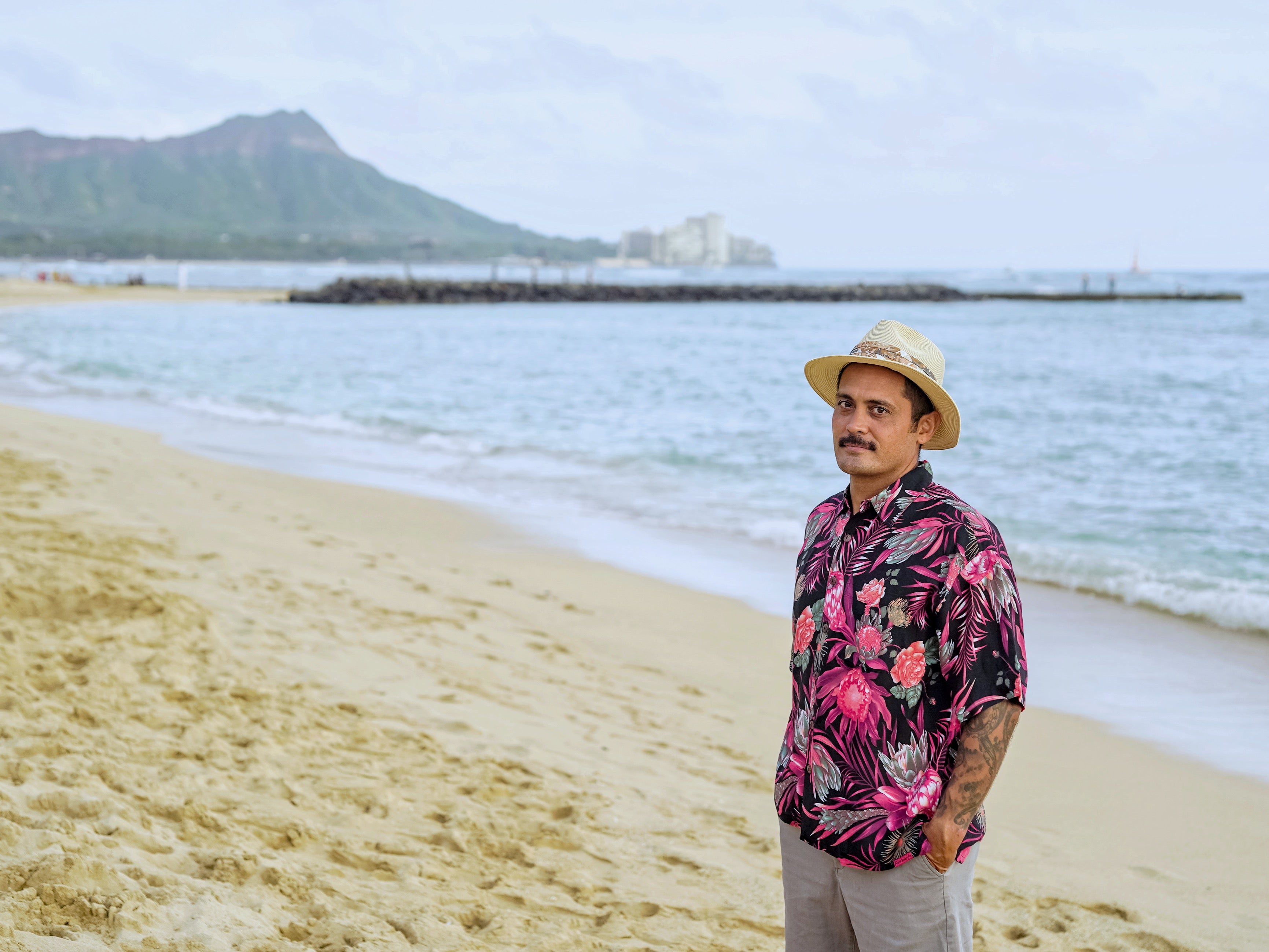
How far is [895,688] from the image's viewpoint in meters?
1.75

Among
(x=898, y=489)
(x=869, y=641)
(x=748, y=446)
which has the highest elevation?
(x=898, y=489)

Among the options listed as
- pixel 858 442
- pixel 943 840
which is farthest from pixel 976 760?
pixel 858 442

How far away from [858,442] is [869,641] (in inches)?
14.0

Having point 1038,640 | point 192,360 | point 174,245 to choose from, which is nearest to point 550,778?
point 1038,640

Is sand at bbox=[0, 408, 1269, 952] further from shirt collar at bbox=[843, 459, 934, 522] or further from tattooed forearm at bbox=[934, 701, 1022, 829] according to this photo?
shirt collar at bbox=[843, 459, 934, 522]

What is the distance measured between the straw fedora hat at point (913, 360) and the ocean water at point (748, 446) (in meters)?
3.50

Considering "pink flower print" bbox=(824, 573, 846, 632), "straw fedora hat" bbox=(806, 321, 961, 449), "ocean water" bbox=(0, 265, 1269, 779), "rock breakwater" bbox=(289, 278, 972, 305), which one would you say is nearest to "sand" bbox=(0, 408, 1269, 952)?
"ocean water" bbox=(0, 265, 1269, 779)

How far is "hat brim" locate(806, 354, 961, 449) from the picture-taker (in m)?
1.83

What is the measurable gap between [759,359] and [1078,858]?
2731 centimetres

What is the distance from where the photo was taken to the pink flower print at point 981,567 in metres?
1.68

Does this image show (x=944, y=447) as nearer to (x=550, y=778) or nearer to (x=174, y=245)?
(x=550, y=778)

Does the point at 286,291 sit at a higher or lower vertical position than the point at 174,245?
lower

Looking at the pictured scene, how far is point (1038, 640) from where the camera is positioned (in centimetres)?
616

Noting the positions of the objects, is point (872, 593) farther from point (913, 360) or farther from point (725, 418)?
point (725, 418)
